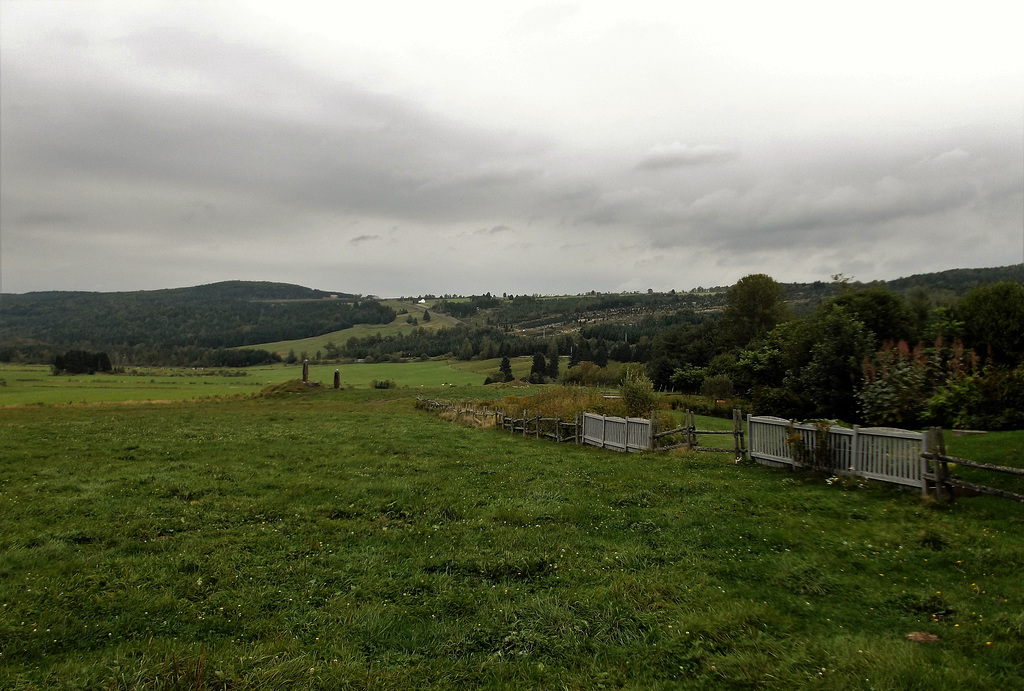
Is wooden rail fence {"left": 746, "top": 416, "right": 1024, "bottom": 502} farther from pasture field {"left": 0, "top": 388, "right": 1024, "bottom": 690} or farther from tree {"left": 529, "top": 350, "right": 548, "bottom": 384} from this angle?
tree {"left": 529, "top": 350, "right": 548, "bottom": 384}

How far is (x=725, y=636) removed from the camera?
6.60 metres

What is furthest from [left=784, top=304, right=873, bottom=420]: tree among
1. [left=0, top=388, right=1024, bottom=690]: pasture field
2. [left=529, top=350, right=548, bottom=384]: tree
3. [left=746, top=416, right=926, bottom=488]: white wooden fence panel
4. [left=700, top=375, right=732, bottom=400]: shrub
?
[left=529, top=350, right=548, bottom=384]: tree

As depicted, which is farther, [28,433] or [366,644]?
[28,433]

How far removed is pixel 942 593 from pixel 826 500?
504 centimetres

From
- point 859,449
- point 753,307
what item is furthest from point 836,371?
point 753,307

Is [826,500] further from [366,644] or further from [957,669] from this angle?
[366,644]

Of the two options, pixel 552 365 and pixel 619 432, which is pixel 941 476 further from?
pixel 552 365

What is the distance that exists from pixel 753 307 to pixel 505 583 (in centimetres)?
7040

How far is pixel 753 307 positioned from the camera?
2810 inches

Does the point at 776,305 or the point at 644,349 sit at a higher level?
the point at 776,305

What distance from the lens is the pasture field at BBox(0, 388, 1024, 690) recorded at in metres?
6.02

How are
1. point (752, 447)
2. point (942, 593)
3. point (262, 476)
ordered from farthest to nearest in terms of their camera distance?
point (752, 447) → point (262, 476) → point (942, 593)

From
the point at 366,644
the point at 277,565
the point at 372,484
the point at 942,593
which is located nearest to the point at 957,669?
the point at 942,593

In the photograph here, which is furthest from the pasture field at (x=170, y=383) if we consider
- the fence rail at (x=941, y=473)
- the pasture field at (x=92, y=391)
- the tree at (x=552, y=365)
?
the fence rail at (x=941, y=473)
